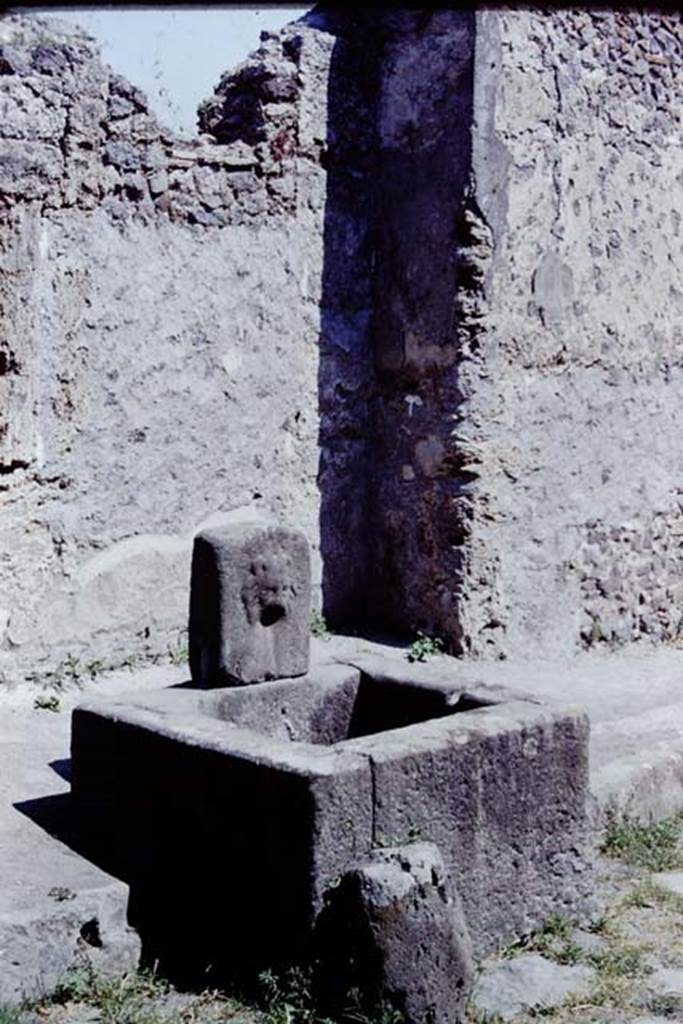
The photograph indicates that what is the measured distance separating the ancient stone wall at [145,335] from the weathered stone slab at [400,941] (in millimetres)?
2641

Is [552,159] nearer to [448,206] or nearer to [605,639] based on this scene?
[448,206]

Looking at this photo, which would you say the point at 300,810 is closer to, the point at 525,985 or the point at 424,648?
the point at 525,985

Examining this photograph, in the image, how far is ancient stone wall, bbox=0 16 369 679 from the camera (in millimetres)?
5152

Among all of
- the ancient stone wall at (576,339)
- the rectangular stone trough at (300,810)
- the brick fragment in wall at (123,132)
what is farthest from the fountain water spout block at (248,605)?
the ancient stone wall at (576,339)

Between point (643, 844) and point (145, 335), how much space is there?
9.58ft

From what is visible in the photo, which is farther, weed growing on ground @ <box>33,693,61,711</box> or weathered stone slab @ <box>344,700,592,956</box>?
weed growing on ground @ <box>33,693,61,711</box>

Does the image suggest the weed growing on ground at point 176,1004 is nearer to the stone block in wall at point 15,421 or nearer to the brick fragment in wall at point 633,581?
the stone block in wall at point 15,421

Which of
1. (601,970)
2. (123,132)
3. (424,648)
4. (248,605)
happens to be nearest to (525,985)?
(601,970)

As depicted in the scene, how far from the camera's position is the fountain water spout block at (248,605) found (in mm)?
3783

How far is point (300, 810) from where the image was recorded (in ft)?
9.70

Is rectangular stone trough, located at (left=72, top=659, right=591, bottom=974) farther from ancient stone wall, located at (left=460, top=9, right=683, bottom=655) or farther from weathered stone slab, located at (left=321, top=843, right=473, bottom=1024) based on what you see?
ancient stone wall, located at (left=460, top=9, right=683, bottom=655)

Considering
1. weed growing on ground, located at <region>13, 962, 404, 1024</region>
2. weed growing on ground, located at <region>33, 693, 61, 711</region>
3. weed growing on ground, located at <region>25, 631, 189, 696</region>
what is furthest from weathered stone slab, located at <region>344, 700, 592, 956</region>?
weed growing on ground, located at <region>25, 631, 189, 696</region>

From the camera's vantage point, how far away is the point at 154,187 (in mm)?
5566

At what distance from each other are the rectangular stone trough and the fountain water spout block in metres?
0.12
